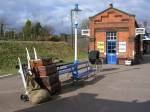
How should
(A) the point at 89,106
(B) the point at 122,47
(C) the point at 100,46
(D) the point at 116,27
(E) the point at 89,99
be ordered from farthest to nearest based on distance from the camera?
(C) the point at 100,46 → (D) the point at 116,27 → (B) the point at 122,47 → (E) the point at 89,99 → (A) the point at 89,106

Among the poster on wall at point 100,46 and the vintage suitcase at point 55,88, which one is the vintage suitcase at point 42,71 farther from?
the poster on wall at point 100,46

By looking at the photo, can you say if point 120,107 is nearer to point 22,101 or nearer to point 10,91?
point 22,101

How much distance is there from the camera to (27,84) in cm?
1248

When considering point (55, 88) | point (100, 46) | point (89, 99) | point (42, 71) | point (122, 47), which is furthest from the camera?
point (100, 46)

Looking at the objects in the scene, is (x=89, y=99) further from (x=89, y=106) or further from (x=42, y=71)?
(x=42, y=71)

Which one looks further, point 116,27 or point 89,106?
point 116,27

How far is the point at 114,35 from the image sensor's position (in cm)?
3631

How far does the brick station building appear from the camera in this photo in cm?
3528

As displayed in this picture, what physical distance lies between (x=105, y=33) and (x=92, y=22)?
200 centimetres

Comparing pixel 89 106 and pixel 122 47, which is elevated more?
pixel 122 47

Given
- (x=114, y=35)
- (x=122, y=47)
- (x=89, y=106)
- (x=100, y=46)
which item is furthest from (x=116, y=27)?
(x=89, y=106)

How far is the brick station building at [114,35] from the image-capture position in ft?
116

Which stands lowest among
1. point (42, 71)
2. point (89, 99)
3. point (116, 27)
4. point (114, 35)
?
point (89, 99)

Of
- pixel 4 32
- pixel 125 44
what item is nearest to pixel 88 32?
pixel 125 44
